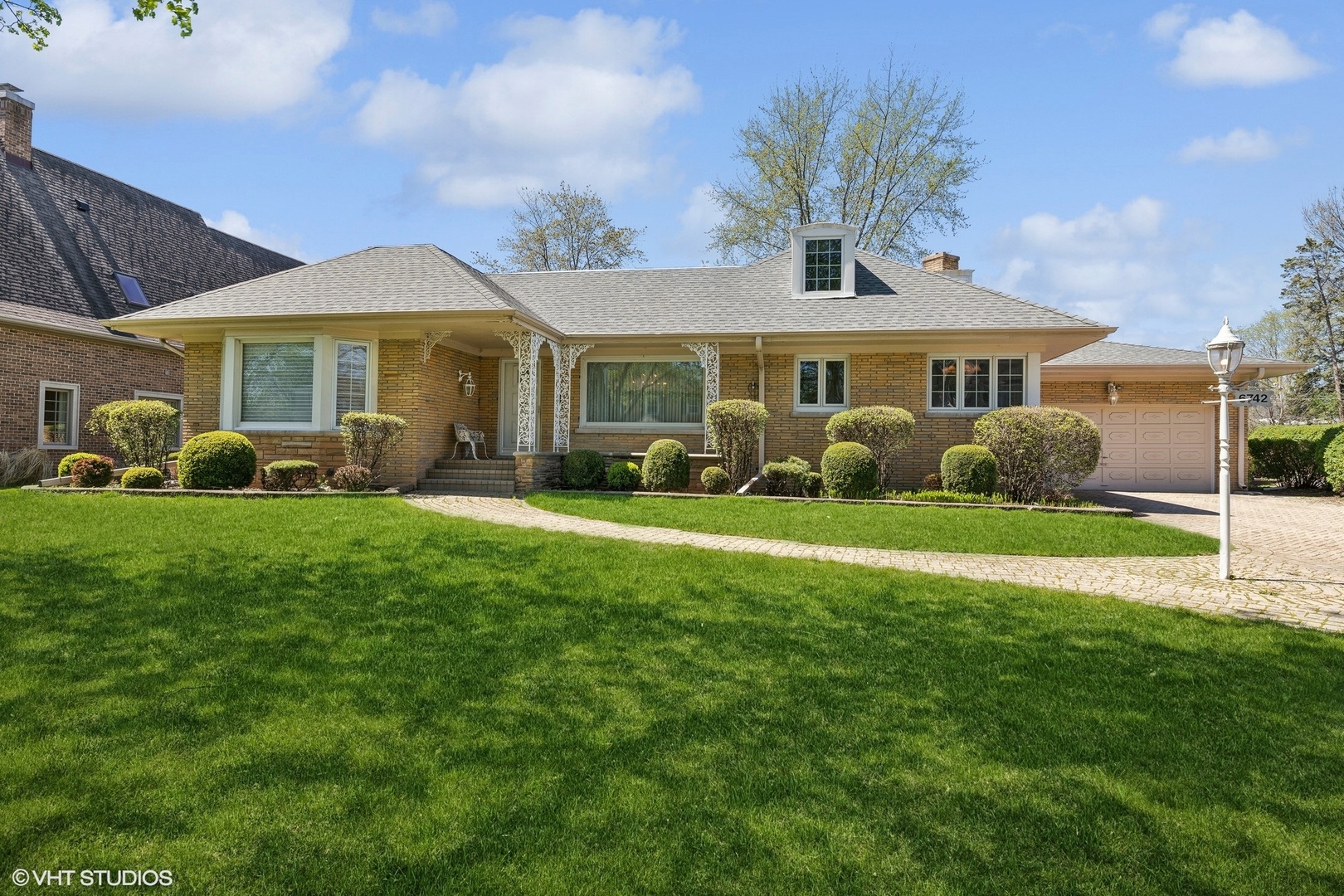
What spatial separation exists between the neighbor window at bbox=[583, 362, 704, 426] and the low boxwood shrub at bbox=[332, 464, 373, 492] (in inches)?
196

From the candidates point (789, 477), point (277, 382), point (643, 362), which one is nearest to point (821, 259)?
point (643, 362)

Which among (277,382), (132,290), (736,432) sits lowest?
(736,432)

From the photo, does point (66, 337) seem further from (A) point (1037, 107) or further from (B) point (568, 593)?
(A) point (1037, 107)

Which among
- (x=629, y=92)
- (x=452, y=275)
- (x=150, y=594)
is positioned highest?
(x=629, y=92)

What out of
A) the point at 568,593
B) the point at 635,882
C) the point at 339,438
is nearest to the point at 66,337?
the point at 339,438

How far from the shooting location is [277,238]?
95.6 ft

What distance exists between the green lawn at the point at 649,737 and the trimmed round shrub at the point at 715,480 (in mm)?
6019

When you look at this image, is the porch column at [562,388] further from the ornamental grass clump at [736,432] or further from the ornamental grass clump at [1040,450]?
the ornamental grass clump at [1040,450]

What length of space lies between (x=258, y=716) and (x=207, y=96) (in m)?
10.2

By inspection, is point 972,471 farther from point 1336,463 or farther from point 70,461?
point 70,461

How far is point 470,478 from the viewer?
13.0 m

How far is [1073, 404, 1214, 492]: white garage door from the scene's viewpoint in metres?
17.0

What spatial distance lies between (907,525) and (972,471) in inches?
122

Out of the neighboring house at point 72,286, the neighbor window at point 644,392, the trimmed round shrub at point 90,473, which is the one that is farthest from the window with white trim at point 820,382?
the neighboring house at point 72,286
